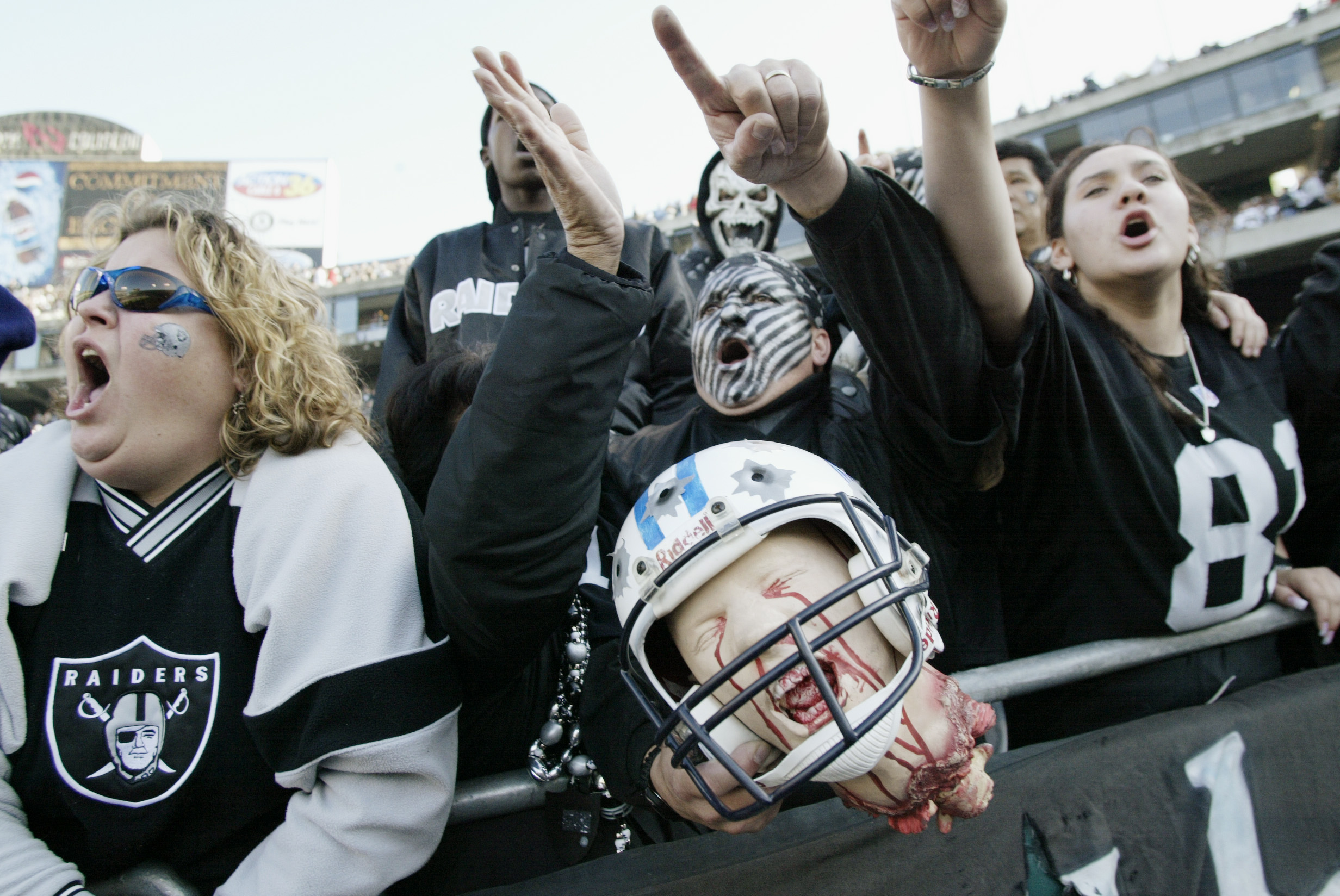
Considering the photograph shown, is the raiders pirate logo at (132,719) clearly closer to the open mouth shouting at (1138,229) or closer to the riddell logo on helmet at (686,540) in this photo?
the riddell logo on helmet at (686,540)

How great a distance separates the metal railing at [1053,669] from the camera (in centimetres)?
150

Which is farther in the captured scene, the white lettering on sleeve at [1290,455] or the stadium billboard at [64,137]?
the stadium billboard at [64,137]

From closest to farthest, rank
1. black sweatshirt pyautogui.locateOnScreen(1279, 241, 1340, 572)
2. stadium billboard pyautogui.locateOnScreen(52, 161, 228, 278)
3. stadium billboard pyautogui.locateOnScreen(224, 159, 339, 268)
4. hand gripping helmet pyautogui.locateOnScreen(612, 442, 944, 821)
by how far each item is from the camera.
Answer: hand gripping helmet pyautogui.locateOnScreen(612, 442, 944, 821) < black sweatshirt pyautogui.locateOnScreen(1279, 241, 1340, 572) < stadium billboard pyautogui.locateOnScreen(52, 161, 228, 278) < stadium billboard pyautogui.locateOnScreen(224, 159, 339, 268)

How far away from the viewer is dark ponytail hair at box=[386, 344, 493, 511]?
1.91 metres

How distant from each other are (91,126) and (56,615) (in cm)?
5191

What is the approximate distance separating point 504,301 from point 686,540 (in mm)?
2016

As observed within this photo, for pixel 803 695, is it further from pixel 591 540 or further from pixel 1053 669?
pixel 1053 669

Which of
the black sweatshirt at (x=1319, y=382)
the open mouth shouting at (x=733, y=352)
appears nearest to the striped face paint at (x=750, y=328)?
the open mouth shouting at (x=733, y=352)

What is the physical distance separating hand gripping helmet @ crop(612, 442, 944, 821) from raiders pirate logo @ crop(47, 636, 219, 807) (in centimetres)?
78

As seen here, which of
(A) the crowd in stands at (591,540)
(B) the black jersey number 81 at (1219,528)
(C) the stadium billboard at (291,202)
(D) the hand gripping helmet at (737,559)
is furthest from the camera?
(C) the stadium billboard at (291,202)

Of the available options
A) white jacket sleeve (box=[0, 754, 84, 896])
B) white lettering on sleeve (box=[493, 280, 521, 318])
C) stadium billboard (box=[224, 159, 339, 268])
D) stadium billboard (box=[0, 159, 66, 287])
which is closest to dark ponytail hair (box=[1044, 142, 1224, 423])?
white lettering on sleeve (box=[493, 280, 521, 318])

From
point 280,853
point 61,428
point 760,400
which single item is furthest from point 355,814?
point 760,400

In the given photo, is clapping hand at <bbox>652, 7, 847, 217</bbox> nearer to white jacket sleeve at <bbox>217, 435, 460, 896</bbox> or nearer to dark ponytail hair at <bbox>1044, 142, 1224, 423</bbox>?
white jacket sleeve at <bbox>217, 435, 460, 896</bbox>

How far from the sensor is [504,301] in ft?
9.99
